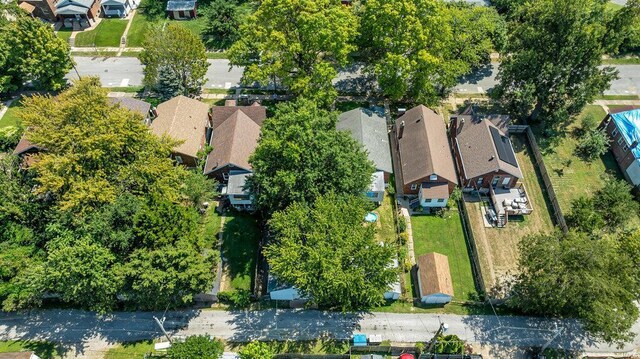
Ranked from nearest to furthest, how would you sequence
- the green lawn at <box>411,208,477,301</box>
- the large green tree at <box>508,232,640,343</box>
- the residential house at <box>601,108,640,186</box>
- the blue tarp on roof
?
the large green tree at <box>508,232,640,343</box>, the green lawn at <box>411,208,477,301</box>, the residential house at <box>601,108,640,186</box>, the blue tarp on roof

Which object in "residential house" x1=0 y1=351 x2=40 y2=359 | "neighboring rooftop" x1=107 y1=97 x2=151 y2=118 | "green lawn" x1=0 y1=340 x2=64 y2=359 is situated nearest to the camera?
"residential house" x1=0 y1=351 x2=40 y2=359

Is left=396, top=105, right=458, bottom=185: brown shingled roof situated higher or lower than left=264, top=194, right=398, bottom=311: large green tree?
higher

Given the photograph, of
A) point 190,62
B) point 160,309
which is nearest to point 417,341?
point 160,309

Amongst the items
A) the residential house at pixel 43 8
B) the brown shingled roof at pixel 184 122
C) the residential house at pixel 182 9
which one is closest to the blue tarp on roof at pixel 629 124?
the brown shingled roof at pixel 184 122

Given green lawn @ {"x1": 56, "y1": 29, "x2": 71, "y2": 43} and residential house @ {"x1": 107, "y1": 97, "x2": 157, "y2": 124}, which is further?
green lawn @ {"x1": 56, "y1": 29, "x2": 71, "y2": 43}

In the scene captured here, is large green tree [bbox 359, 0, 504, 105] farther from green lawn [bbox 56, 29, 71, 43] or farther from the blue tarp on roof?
green lawn [bbox 56, 29, 71, 43]

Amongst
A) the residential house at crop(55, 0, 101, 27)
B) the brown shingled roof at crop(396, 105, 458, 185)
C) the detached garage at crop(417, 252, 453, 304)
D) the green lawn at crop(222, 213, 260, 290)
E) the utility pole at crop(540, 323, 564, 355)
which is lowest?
the utility pole at crop(540, 323, 564, 355)

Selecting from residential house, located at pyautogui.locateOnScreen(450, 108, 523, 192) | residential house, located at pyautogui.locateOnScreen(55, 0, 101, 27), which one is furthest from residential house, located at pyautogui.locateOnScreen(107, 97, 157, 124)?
residential house, located at pyautogui.locateOnScreen(450, 108, 523, 192)
